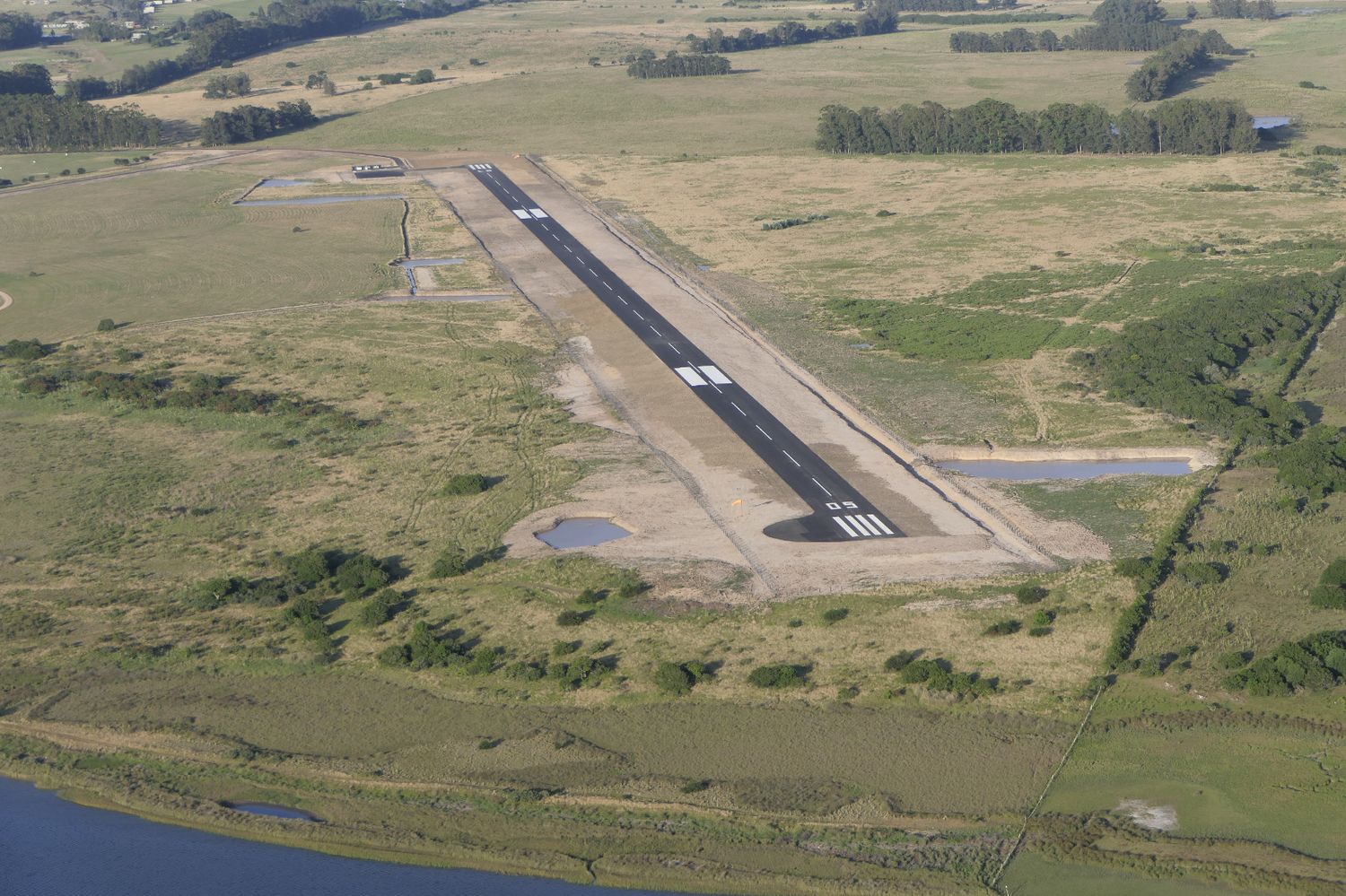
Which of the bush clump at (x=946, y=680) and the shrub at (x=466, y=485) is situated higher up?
the shrub at (x=466, y=485)

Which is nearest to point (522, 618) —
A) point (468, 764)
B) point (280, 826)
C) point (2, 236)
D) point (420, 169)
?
point (468, 764)

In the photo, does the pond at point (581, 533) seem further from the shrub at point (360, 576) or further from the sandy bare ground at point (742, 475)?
the shrub at point (360, 576)

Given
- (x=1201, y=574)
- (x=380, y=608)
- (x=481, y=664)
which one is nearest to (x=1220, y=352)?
(x=1201, y=574)

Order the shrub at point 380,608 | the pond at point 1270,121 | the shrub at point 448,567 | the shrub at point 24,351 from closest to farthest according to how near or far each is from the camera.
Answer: the shrub at point 380,608 < the shrub at point 448,567 < the shrub at point 24,351 < the pond at point 1270,121

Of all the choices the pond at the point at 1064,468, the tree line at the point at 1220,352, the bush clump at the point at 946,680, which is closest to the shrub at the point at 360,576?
the bush clump at the point at 946,680

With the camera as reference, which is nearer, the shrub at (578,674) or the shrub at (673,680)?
the shrub at (673,680)

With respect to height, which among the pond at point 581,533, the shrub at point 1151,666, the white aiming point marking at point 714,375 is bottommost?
the shrub at point 1151,666
